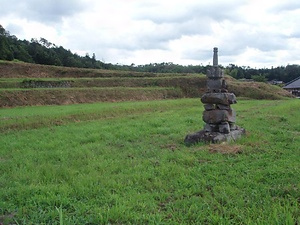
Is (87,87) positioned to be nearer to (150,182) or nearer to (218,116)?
(218,116)

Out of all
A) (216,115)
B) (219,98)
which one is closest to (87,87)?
(219,98)

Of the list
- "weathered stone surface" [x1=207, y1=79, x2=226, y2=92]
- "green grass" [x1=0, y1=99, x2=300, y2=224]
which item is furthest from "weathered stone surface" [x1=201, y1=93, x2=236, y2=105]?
"green grass" [x1=0, y1=99, x2=300, y2=224]

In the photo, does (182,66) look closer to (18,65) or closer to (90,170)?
(18,65)

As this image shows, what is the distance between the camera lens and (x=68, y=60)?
60750 mm

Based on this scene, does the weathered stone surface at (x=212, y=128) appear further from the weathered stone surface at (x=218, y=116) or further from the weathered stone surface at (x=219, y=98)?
the weathered stone surface at (x=219, y=98)

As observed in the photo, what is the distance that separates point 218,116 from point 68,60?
54.9m

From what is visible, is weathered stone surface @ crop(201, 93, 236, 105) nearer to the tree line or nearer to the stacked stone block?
the stacked stone block

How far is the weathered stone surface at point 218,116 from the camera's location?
10414 millimetres

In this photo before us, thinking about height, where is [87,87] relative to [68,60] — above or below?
below

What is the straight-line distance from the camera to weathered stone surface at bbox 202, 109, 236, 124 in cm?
1041

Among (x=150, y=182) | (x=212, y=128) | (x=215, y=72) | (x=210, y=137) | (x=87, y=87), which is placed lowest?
(x=150, y=182)

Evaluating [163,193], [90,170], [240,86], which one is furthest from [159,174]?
[240,86]

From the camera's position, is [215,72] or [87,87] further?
[87,87]

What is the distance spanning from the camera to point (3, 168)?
770cm
